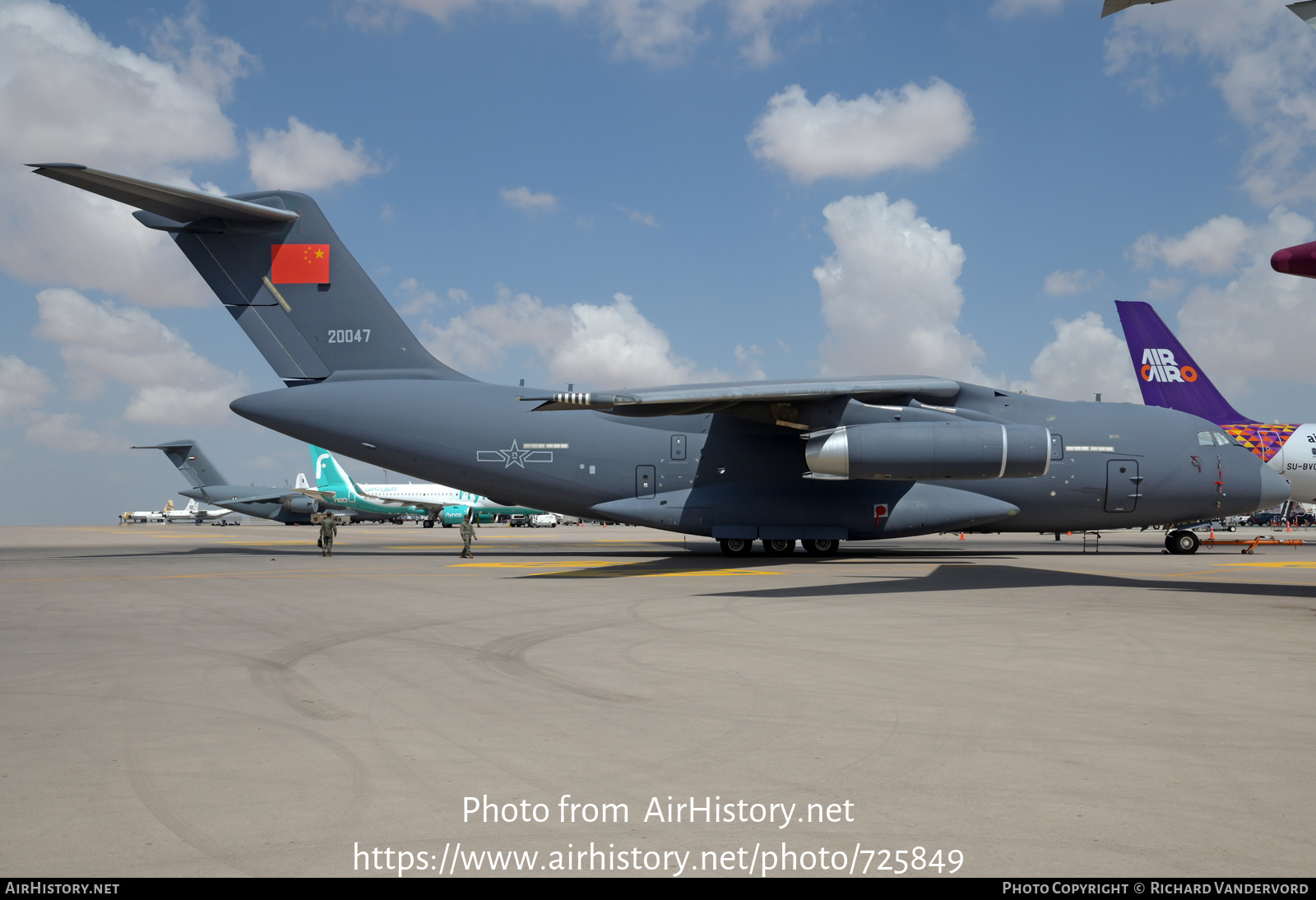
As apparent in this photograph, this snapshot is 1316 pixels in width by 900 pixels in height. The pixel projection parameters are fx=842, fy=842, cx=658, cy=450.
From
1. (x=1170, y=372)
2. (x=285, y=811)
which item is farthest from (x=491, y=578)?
(x=1170, y=372)

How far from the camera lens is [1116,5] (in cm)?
714

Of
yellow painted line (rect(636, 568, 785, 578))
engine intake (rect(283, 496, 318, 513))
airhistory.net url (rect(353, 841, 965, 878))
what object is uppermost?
engine intake (rect(283, 496, 318, 513))

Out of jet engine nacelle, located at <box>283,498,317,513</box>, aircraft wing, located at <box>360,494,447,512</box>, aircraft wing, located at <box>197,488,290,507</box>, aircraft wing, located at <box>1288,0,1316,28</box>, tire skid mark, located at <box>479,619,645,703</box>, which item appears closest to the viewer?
tire skid mark, located at <box>479,619,645,703</box>

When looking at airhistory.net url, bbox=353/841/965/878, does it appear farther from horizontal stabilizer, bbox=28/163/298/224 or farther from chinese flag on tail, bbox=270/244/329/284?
chinese flag on tail, bbox=270/244/329/284

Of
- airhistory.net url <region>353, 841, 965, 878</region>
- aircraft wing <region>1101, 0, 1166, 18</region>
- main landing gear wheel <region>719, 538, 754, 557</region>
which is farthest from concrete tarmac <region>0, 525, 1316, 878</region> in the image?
main landing gear wheel <region>719, 538, 754, 557</region>

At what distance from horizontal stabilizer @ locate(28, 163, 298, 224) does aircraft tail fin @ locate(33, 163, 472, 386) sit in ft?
0.87

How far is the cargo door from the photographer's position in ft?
56.7

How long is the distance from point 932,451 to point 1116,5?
25.9 ft

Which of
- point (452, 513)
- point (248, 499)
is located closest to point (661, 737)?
point (452, 513)

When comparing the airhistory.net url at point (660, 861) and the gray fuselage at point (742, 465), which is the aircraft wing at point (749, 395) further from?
the airhistory.net url at point (660, 861)

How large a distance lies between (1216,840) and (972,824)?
A: 0.83 meters

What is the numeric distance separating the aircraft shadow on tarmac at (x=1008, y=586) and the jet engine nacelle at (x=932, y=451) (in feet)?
5.89
